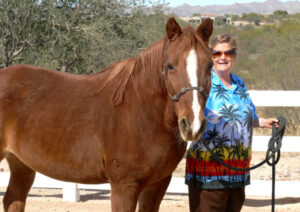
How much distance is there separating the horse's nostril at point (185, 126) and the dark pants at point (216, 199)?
2.52 ft

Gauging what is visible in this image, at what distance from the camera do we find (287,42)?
15.1m

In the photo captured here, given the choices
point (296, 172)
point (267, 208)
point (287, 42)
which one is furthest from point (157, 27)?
point (287, 42)

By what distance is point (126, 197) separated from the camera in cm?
321

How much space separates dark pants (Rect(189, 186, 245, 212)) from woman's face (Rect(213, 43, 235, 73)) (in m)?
0.88

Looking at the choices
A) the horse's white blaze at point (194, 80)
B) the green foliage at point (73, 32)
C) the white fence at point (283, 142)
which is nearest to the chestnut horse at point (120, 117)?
the horse's white blaze at point (194, 80)

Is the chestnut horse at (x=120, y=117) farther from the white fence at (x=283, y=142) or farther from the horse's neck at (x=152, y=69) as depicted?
the white fence at (x=283, y=142)

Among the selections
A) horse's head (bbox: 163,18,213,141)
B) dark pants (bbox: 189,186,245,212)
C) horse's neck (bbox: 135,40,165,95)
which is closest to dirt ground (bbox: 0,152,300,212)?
dark pants (bbox: 189,186,245,212)

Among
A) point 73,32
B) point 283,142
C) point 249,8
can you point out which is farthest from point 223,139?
point 249,8

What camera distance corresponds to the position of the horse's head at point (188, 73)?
8.94 feet

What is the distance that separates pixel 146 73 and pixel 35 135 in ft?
3.50

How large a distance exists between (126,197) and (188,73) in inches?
39.6

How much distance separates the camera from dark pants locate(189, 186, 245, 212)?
3.29 meters

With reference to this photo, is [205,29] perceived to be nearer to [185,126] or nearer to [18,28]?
[185,126]

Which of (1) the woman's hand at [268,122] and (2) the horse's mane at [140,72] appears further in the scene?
(1) the woman's hand at [268,122]
